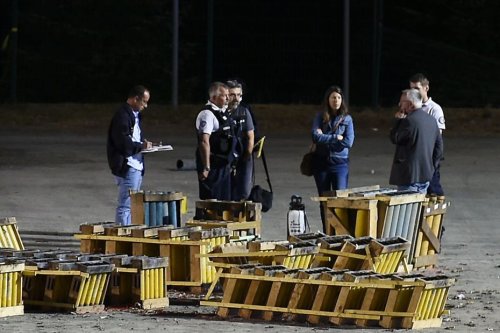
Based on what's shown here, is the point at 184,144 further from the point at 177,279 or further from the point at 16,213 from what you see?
the point at 177,279

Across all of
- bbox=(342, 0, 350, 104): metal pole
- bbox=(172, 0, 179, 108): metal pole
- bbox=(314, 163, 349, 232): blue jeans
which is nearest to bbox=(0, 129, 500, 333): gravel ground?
bbox=(314, 163, 349, 232): blue jeans

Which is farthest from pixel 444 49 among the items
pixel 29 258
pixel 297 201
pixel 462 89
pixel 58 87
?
pixel 29 258

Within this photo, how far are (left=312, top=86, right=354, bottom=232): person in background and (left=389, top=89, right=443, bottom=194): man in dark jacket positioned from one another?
2.64 feet

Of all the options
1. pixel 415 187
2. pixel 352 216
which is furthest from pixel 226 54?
pixel 352 216

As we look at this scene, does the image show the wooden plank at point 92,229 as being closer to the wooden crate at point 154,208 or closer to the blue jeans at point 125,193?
the wooden crate at point 154,208

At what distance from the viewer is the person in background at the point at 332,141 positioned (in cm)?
1627

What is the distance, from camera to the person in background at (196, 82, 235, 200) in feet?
52.5

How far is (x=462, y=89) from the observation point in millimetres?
37750

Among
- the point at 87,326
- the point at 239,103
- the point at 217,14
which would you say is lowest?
the point at 87,326

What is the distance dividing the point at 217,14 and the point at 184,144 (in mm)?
7596

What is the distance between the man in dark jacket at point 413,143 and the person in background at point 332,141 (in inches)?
31.7

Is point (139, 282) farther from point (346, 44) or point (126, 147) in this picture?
point (346, 44)

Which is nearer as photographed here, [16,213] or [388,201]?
[388,201]

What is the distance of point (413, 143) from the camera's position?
15.5 metres
